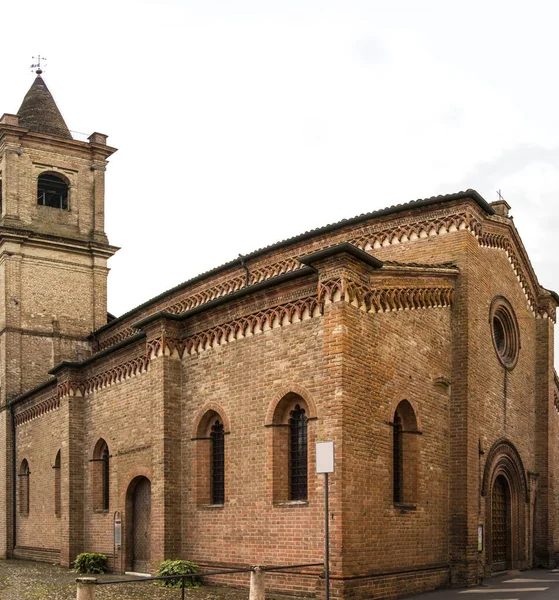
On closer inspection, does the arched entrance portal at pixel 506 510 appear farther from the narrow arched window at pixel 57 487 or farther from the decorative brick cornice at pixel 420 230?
the narrow arched window at pixel 57 487

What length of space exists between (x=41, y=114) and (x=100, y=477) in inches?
612

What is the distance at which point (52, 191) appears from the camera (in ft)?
102

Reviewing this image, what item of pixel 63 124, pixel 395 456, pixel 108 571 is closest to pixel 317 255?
pixel 395 456

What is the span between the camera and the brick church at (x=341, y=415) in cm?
1465

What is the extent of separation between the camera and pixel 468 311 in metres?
17.6

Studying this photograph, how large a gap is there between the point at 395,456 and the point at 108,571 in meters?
9.53

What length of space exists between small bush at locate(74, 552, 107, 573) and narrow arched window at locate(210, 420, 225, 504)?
538cm

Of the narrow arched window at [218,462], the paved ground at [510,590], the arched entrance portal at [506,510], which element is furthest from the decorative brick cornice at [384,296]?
the paved ground at [510,590]

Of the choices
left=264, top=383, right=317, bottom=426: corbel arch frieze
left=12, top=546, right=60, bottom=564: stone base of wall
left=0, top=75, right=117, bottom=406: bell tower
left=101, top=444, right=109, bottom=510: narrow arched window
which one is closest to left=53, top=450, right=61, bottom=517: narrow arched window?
left=12, top=546, right=60, bottom=564: stone base of wall

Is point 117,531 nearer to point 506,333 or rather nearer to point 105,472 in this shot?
point 105,472

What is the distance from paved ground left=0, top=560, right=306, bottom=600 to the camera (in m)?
15.4

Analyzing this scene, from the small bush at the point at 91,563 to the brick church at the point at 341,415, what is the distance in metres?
0.54

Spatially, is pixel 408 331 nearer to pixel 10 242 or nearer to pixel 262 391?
pixel 262 391

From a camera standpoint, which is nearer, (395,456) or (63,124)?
(395,456)
